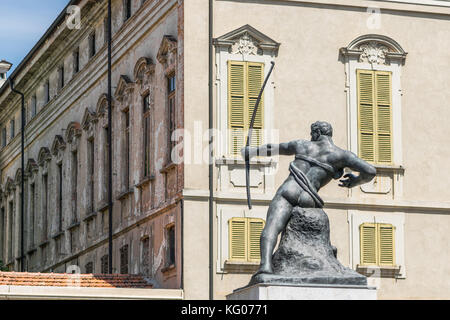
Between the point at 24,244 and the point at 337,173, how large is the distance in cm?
2972

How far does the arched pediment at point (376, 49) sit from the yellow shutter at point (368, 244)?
4099mm

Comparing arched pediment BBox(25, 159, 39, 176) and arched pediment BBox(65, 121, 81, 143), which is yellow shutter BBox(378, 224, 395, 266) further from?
arched pediment BBox(25, 159, 39, 176)

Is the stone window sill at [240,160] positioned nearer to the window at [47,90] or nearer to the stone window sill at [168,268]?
the stone window sill at [168,268]

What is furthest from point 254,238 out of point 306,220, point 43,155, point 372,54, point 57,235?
point 43,155

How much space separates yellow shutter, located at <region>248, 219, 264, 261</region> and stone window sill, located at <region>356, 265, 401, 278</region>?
2.58 metres

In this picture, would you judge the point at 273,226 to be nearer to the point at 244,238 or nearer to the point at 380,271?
the point at 244,238

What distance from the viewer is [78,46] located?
41188mm

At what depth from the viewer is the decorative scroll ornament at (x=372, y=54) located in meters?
32.1

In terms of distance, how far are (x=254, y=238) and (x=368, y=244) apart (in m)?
2.95

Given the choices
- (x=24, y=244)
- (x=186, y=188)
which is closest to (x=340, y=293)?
(x=186, y=188)

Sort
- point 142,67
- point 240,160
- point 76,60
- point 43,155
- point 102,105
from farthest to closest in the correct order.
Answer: point 43,155
point 76,60
point 102,105
point 142,67
point 240,160

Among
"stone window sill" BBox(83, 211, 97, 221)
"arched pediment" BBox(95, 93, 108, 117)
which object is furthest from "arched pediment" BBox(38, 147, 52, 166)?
"arched pediment" BBox(95, 93, 108, 117)

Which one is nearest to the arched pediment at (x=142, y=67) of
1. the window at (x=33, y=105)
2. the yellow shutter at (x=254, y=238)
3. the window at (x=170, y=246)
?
the window at (x=170, y=246)

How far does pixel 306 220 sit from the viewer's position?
18844mm
